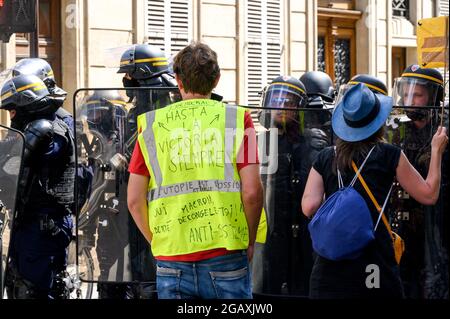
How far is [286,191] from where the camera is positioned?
5.69m

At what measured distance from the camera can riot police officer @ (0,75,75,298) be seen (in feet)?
20.0

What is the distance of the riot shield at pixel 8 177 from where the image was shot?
16.1 ft

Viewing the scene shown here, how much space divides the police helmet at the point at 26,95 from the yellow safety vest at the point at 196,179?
2.05 metres

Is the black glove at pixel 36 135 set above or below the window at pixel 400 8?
below

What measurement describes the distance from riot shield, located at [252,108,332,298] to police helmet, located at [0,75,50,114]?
1.28m

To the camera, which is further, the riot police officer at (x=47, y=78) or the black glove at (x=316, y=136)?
the riot police officer at (x=47, y=78)

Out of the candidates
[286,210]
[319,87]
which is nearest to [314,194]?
[286,210]

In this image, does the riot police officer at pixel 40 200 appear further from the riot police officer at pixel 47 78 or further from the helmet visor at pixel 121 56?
the helmet visor at pixel 121 56

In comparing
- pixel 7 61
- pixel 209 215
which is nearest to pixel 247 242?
pixel 209 215

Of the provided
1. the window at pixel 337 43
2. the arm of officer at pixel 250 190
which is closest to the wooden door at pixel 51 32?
the window at pixel 337 43

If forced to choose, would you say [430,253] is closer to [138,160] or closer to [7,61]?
[138,160]

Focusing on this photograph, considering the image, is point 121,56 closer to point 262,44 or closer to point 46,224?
point 46,224

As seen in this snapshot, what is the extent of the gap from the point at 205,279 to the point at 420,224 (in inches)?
68.5
